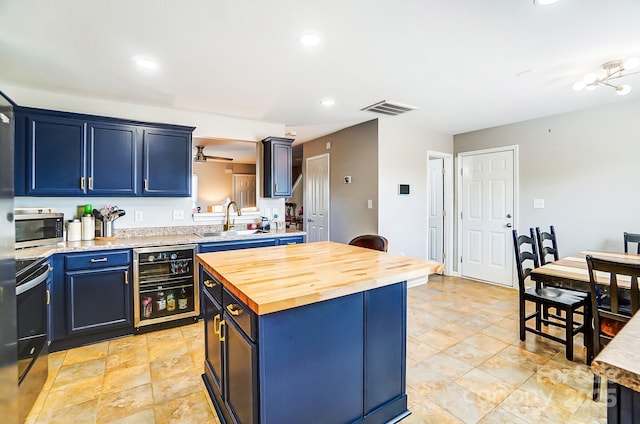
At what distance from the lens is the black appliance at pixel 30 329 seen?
174cm

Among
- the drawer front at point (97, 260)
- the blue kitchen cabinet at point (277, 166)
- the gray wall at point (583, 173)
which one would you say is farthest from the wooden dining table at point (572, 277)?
the drawer front at point (97, 260)

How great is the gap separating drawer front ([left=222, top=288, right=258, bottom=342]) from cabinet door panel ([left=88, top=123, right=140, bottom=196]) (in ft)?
7.51

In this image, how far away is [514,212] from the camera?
4359 millimetres

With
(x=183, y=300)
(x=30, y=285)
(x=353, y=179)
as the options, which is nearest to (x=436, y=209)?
(x=353, y=179)

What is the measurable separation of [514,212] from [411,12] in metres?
3.62

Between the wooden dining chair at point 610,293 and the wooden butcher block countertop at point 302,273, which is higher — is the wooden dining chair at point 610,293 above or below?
below

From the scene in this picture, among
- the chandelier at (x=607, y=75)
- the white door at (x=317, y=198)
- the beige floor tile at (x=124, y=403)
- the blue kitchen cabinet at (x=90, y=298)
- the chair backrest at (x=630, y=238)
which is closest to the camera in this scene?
the beige floor tile at (x=124, y=403)

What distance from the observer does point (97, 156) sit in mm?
3027

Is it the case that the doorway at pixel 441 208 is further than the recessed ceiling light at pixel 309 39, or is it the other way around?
the doorway at pixel 441 208

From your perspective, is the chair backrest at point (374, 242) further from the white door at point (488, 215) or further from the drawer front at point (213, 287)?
the white door at point (488, 215)

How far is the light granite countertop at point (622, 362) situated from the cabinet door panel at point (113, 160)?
3.68 meters

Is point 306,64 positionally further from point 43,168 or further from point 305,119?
point 43,168

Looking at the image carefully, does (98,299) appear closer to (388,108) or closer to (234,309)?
(234,309)

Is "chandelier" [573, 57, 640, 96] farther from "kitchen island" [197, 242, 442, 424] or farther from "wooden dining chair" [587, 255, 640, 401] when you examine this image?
"kitchen island" [197, 242, 442, 424]
